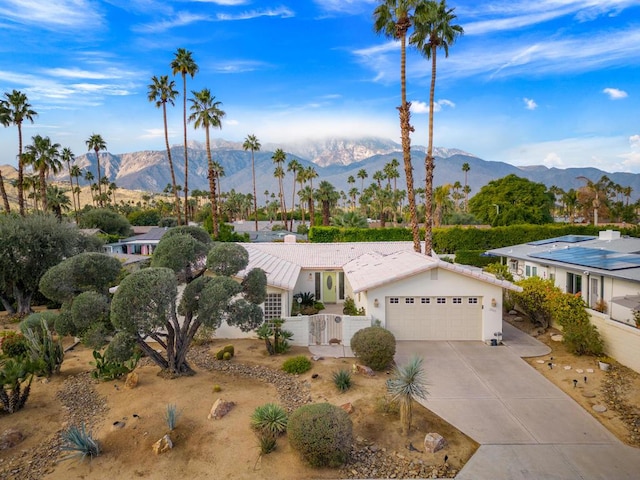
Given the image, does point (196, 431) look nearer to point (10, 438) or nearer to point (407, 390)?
point (10, 438)

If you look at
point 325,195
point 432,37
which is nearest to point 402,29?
point 432,37

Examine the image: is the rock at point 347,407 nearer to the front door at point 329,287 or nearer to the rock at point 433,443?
the rock at point 433,443

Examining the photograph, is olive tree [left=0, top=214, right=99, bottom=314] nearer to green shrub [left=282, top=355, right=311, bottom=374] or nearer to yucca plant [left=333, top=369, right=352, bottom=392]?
green shrub [left=282, top=355, right=311, bottom=374]

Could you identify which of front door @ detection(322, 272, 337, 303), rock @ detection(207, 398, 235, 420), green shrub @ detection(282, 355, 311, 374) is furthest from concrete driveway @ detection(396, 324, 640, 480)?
front door @ detection(322, 272, 337, 303)

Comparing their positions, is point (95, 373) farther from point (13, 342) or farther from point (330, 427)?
point (330, 427)

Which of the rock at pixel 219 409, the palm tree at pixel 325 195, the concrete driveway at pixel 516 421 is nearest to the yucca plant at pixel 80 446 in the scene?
the rock at pixel 219 409

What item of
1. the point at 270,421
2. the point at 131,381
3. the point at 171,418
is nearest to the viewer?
the point at 270,421
